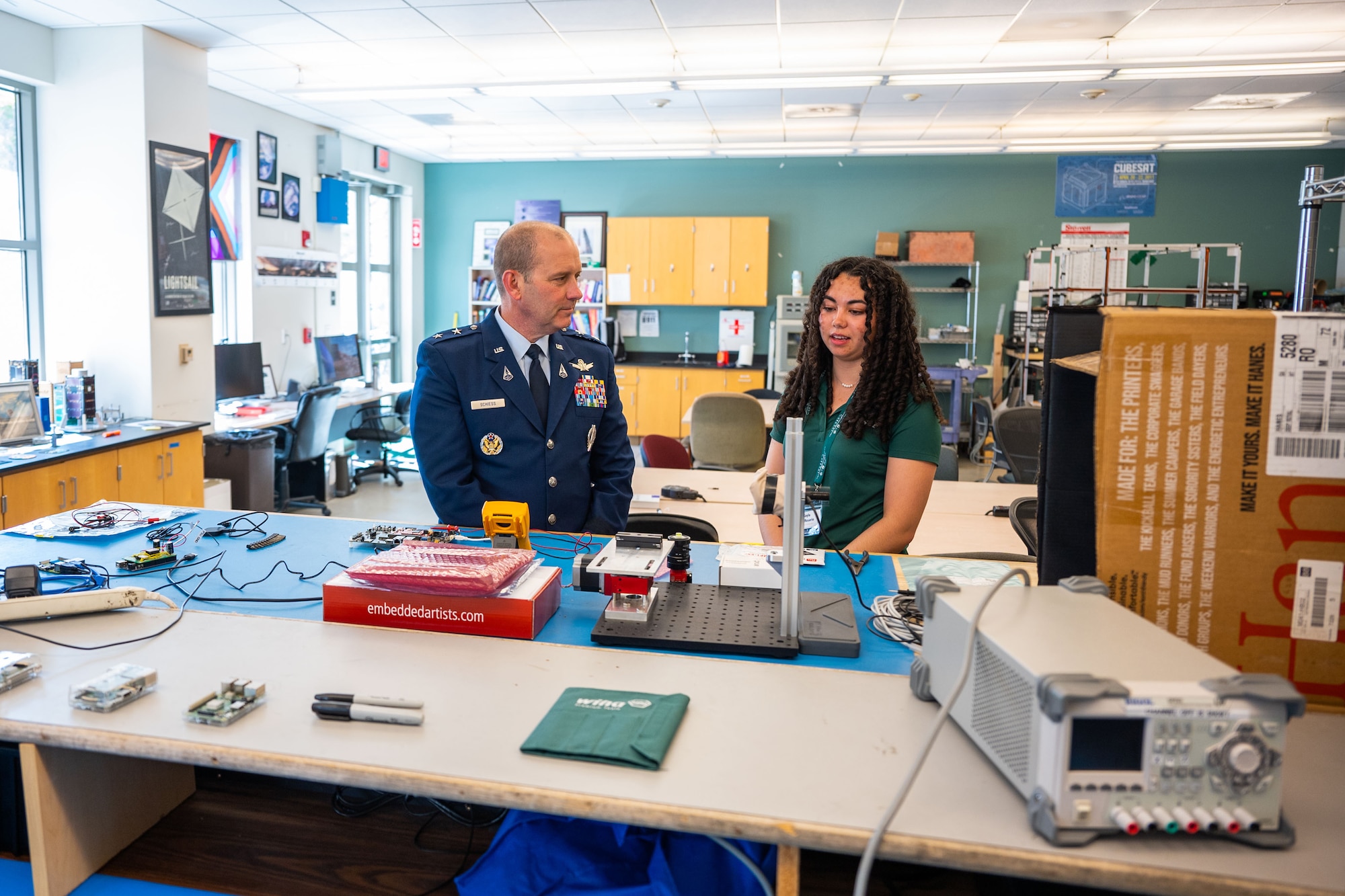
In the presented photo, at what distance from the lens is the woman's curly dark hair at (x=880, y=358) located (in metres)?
2.16

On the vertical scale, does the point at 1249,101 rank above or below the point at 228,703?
above

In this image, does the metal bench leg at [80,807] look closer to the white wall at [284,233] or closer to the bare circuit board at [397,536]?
the bare circuit board at [397,536]

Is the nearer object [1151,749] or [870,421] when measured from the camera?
[1151,749]

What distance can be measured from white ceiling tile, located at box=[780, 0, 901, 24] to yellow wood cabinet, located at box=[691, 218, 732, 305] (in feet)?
13.4

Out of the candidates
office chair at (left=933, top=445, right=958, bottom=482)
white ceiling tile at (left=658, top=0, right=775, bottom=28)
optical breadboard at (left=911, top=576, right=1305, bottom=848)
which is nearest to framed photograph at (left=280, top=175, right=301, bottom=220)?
white ceiling tile at (left=658, top=0, right=775, bottom=28)

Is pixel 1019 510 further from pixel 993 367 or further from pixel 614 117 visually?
pixel 993 367

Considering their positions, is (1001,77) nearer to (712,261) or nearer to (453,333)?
(712,261)

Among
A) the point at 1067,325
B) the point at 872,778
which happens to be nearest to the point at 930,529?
the point at 1067,325

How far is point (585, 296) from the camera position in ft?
30.4

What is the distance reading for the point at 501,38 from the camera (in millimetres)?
5262

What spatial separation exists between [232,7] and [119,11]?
0.56 meters

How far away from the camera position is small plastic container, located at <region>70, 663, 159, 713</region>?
3.80 feet

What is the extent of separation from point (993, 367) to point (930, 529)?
6.35 m

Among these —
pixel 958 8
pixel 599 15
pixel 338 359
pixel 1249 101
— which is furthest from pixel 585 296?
pixel 1249 101
